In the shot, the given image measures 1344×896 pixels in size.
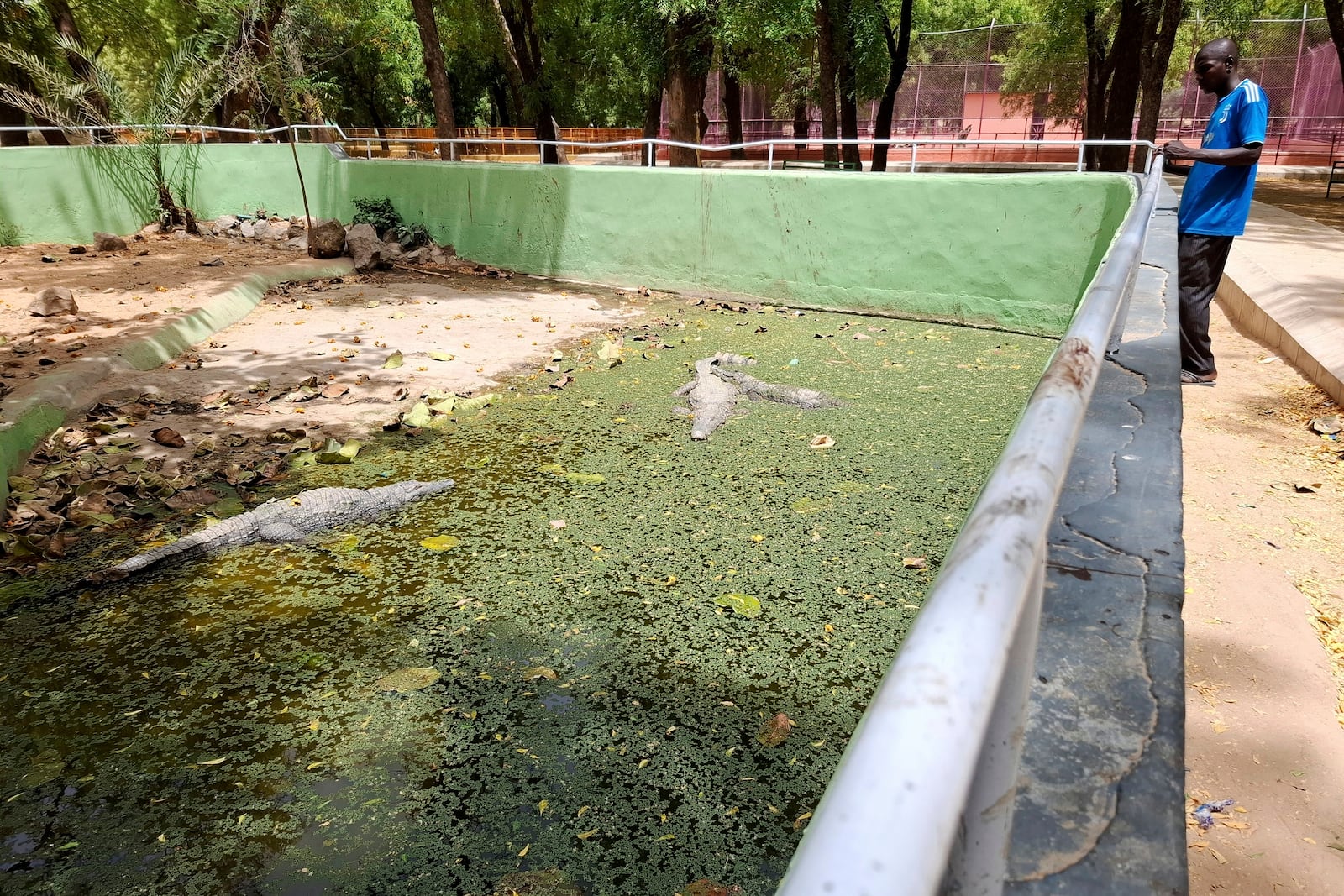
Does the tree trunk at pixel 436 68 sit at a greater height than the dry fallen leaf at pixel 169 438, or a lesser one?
greater

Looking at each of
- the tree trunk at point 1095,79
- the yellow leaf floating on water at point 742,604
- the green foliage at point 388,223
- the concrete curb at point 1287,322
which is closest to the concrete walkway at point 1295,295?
the concrete curb at point 1287,322

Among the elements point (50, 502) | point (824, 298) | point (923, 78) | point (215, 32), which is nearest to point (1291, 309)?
point (824, 298)

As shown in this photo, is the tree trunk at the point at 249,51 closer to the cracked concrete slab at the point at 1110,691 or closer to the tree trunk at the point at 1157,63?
the cracked concrete slab at the point at 1110,691

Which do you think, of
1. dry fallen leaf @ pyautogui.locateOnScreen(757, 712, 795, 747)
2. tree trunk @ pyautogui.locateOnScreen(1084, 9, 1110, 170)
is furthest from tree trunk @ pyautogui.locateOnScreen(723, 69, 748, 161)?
dry fallen leaf @ pyautogui.locateOnScreen(757, 712, 795, 747)

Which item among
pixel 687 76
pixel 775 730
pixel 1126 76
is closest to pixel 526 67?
pixel 687 76

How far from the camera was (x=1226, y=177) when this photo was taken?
3734 mm

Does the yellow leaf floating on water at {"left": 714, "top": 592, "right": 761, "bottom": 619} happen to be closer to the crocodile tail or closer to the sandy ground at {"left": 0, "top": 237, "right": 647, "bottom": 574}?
the crocodile tail

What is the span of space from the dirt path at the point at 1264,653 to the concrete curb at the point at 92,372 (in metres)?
4.14

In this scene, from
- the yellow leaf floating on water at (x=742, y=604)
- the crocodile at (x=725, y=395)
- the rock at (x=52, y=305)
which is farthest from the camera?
the rock at (x=52, y=305)

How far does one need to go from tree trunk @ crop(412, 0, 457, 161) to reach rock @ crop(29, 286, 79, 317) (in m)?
6.08

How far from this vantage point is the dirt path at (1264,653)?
1.64 metres

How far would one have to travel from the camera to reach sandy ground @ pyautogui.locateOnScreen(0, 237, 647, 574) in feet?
12.3

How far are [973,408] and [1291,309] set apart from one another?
2.43 meters

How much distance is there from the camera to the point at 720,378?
184 inches
